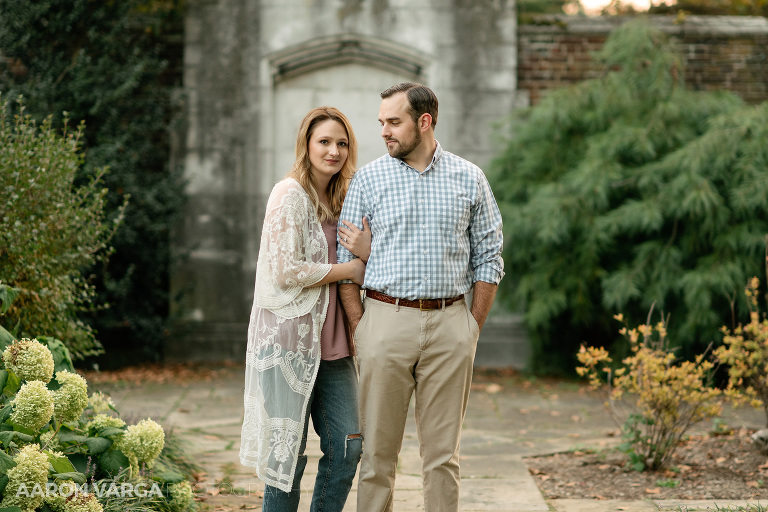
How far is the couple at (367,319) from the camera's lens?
316 cm

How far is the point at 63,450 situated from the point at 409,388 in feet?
4.78

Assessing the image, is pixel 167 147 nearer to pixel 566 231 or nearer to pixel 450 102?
pixel 450 102

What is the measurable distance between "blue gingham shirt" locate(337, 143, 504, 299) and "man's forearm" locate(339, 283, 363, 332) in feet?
0.22

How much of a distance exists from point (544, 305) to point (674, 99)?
2.23 metres

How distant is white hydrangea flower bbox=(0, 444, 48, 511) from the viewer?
2.66 m

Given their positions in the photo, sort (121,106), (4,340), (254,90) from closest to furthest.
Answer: (4,340) < (121,106) < (254,90)

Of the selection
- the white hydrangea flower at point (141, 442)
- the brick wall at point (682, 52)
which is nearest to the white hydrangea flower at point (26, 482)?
the white hydrangea flower at point (141, 442)

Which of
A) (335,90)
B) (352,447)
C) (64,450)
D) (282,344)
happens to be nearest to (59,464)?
(64,450)

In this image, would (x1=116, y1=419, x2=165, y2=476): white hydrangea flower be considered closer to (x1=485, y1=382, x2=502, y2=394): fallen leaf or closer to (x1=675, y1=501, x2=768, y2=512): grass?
(x1=675, y1=501, x2=768, y2=512): grass

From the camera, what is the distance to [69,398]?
124 inches

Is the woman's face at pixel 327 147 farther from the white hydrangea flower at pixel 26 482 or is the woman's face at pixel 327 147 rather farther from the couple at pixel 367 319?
the white hydrangea flower at pixel 26 482

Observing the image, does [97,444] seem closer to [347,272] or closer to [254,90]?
[347,272]

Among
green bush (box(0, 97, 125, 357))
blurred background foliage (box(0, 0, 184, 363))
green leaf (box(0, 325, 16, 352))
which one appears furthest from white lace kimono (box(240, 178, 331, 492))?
blurred background foliage (box(0, 0, 184, 363))

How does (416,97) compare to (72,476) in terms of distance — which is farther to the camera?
(416,97)
